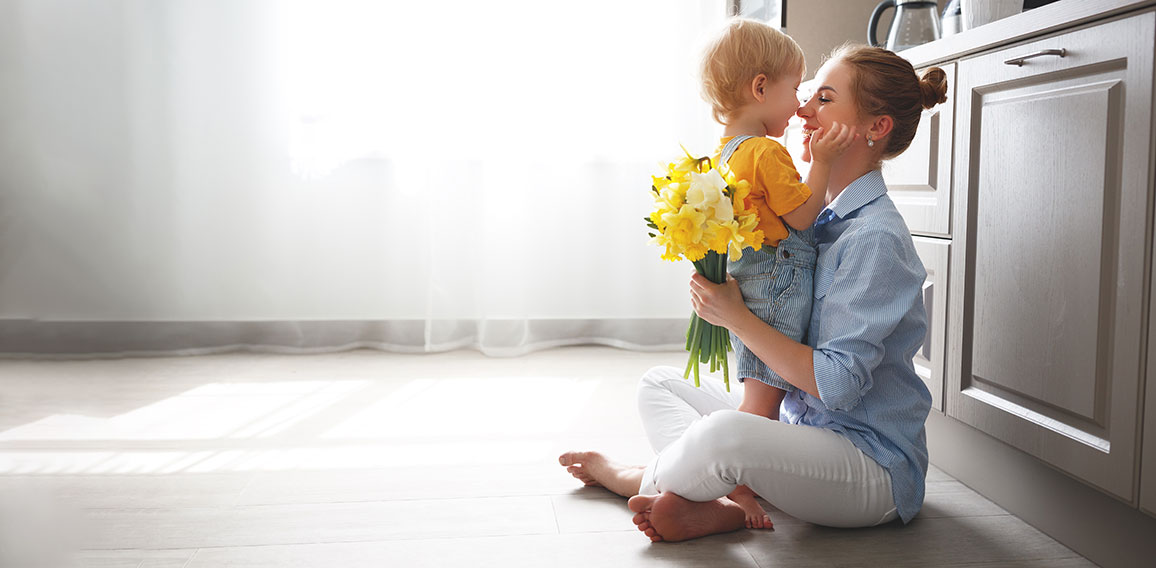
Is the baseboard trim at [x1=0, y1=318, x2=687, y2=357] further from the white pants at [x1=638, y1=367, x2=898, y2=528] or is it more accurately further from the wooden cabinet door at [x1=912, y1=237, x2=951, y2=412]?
the white pants at [x1=638, y1=367, x2=898, y2=528]

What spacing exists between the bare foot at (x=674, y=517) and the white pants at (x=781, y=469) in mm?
21

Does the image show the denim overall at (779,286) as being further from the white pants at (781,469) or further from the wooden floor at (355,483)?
the wooden floor at (355,483)

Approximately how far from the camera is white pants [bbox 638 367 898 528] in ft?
4.48

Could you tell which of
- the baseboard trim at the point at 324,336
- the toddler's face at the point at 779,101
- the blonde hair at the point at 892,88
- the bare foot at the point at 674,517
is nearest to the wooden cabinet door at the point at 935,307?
the blonde hair at the point at 892,88

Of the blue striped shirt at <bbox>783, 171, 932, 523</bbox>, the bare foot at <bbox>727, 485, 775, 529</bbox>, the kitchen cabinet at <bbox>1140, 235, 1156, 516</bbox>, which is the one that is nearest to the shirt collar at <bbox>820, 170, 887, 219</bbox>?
the blue striped shirt at <bbox>783, 171, 932, 523</bbox>

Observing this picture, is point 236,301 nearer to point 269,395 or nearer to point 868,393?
point 269,395

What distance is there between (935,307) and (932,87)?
46cm

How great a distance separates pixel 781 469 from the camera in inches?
54.0

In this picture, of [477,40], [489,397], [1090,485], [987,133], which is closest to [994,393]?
[1090,485]

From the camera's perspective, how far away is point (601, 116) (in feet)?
10.3

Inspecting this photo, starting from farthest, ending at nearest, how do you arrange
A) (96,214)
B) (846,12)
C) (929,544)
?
(96,214), (846,12), (929,544)

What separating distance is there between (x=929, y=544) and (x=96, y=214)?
109 inches

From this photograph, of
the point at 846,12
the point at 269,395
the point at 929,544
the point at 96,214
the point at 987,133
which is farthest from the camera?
the point at 96,214

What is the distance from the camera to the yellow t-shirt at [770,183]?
1413 mm
